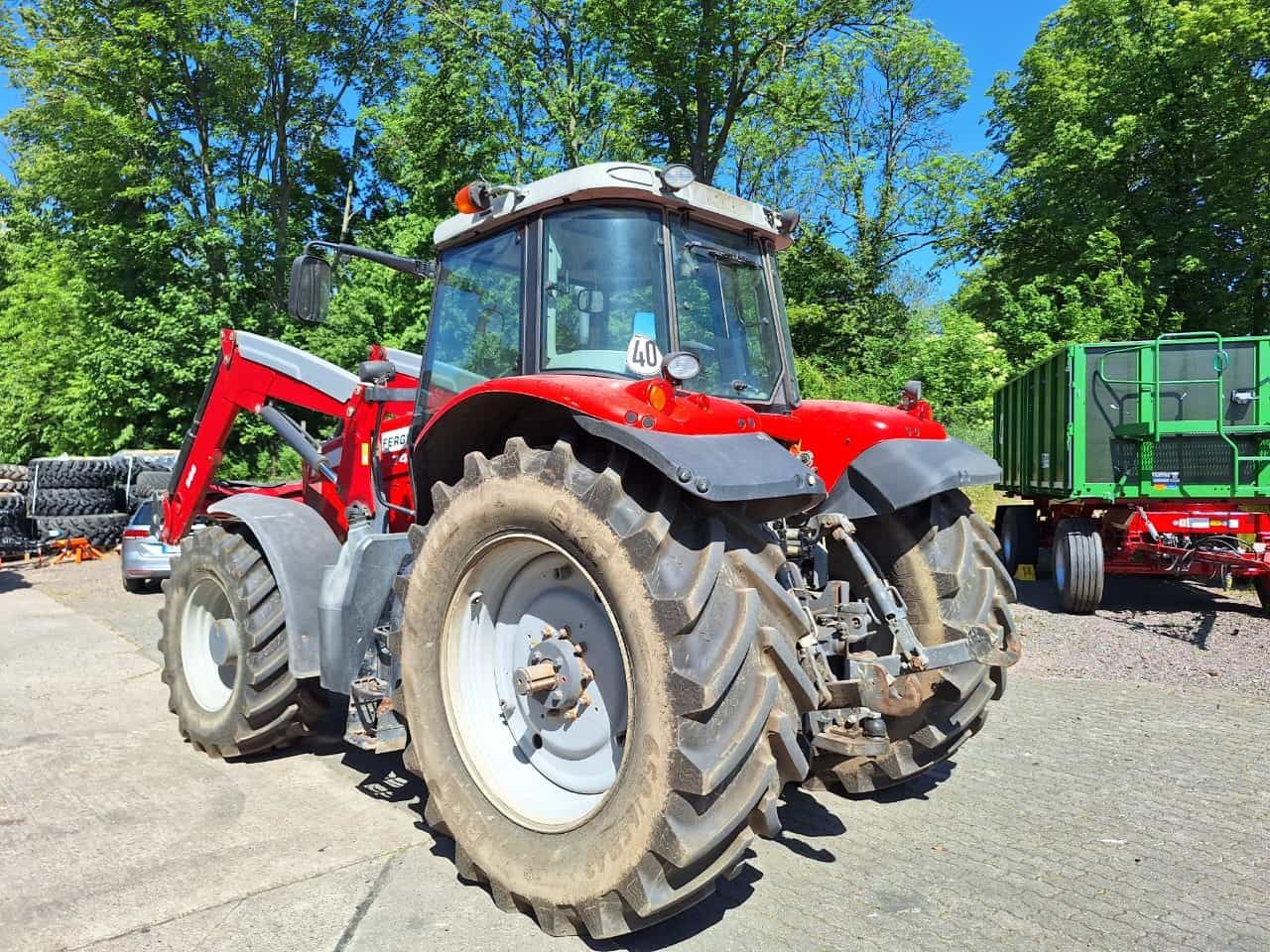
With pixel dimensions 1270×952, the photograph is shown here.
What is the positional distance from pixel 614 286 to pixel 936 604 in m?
1.93

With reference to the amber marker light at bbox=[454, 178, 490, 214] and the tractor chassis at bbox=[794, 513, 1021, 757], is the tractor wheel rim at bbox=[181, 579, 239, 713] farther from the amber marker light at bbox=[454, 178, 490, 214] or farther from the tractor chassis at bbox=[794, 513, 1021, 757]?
the tractor chassis at bbox=[794, 513, 1021, 757]

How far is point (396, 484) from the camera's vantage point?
463cm

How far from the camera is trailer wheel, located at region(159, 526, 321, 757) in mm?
4441

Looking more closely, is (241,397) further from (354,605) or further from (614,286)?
(614,286)

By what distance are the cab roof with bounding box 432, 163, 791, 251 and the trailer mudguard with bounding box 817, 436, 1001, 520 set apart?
1.17 metres

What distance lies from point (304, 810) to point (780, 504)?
266cm

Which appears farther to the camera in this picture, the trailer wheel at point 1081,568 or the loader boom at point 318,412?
the trailer wheel at point 1081,568

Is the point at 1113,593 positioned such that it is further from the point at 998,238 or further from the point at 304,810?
the point at 998,238

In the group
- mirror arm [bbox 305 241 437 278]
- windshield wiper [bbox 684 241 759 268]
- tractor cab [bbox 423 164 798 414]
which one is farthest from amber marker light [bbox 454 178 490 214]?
windshield wiper [bbox 684 241 759 268]

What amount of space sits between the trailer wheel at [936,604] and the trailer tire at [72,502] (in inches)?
681

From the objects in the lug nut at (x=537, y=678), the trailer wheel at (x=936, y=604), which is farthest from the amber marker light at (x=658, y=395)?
the trailer wheel at (x=936, y=604)

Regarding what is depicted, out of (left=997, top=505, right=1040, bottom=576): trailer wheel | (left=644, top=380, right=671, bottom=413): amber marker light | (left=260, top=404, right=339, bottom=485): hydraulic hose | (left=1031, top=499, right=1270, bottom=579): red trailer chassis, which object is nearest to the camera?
(left=644, top=380, right=671, bottom=413): amber marker light

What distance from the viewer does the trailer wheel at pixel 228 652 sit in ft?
14.6

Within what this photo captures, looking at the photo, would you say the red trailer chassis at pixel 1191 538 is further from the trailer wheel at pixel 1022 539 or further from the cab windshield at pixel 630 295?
the cab windshield at pixel 630 295
